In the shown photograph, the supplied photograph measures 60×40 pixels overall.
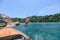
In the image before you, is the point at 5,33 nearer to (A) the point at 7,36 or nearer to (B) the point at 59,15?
(A) the point at 7,36

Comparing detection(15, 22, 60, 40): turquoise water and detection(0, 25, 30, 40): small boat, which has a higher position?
detection(0, 25, 30, 40): small boat

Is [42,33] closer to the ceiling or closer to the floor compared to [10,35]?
closer to the floor

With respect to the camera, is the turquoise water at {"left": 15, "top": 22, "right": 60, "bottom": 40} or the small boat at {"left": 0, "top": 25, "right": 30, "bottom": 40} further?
the turquoise water at {"left": 15, "top": 22, "right": 60, "bottom": 40}

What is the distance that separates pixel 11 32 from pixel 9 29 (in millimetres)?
249

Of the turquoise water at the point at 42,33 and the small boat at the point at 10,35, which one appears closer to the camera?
the small boat at the point at 10,35

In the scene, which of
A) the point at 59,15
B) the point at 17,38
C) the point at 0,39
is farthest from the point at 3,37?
the point at 59,15

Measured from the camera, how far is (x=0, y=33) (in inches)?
400

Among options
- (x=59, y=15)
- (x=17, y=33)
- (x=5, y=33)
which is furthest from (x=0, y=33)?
(x=59, y=15)

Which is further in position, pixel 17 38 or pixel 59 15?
pixel 59 15

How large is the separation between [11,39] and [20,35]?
0.53 meters

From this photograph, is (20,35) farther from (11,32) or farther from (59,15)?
(59,15)

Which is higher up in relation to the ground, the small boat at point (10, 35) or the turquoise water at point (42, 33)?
the small boat at point (10, 35)

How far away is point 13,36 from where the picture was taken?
10398 millimetres

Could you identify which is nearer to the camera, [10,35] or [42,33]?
[10,35]
